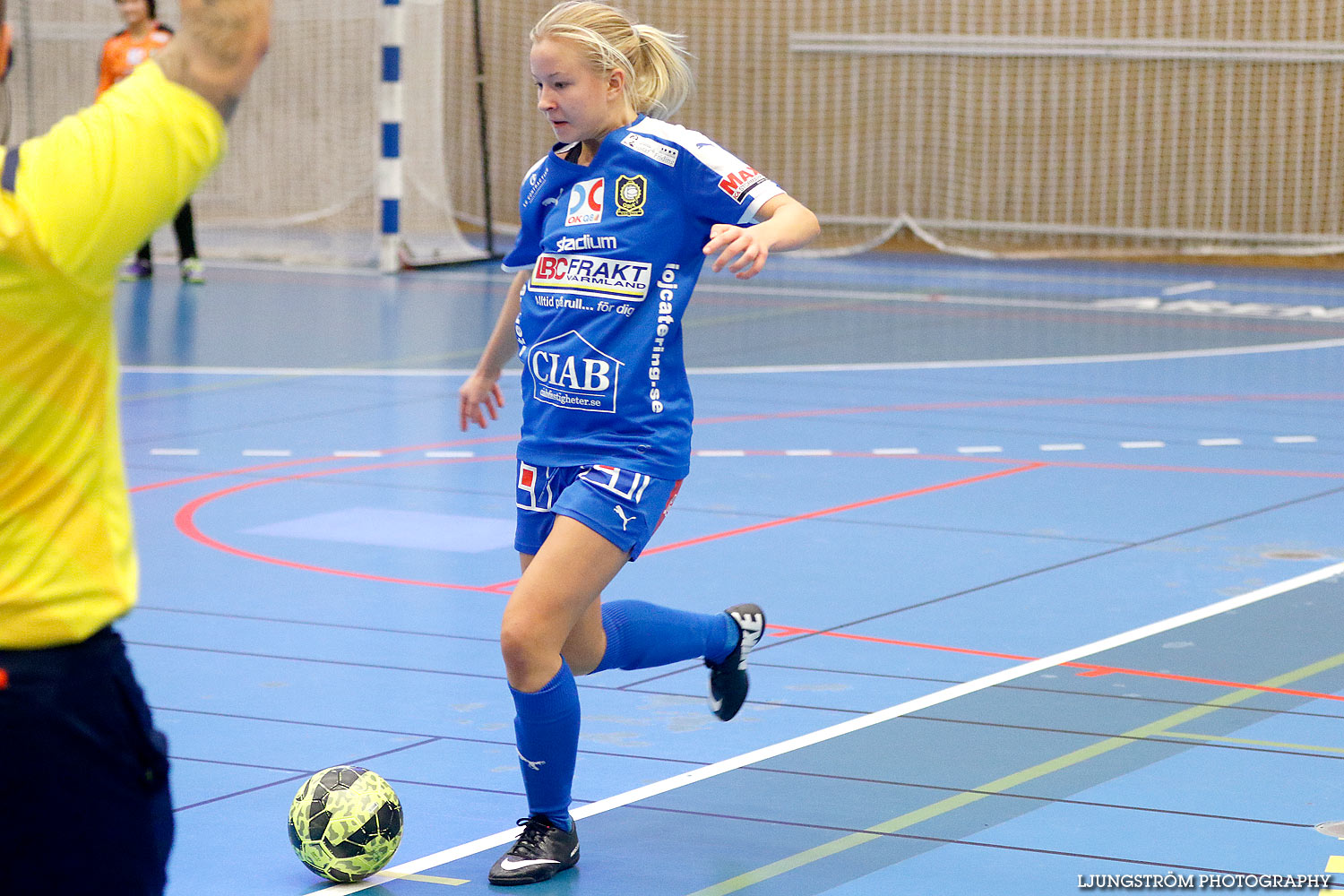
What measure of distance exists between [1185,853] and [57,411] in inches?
101

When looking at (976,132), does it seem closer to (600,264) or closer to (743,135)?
(743,135)

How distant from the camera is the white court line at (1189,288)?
57.0 ft

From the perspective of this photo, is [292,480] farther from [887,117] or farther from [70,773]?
[887,117]

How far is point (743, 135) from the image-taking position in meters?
22.6

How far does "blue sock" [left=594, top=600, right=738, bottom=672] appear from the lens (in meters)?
4.20

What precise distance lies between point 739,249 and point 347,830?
1.35 metres

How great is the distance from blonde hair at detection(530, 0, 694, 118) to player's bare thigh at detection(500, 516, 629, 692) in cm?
97

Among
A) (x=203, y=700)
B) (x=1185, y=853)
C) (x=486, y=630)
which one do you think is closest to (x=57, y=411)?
(x=1185, y=853)

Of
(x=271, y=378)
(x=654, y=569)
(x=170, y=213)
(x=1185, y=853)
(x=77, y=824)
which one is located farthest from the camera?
(x=271, y=378)

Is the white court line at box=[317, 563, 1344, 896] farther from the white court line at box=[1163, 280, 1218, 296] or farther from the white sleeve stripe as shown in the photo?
the white court line at box=[1163, 280, 1218, 296]

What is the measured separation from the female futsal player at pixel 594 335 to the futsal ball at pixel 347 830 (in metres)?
0.23

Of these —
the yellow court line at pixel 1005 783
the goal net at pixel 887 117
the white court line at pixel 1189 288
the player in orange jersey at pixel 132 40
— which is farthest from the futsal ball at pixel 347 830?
the goal net at pixel 887 117

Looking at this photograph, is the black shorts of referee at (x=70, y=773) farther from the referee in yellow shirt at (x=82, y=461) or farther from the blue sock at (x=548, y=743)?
the blue sock at (x=548, y=743)

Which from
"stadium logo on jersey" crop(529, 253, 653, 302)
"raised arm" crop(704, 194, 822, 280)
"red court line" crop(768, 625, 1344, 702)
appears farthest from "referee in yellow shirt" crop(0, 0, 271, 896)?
"red court line" crop(768, 625, 1344, 702)
